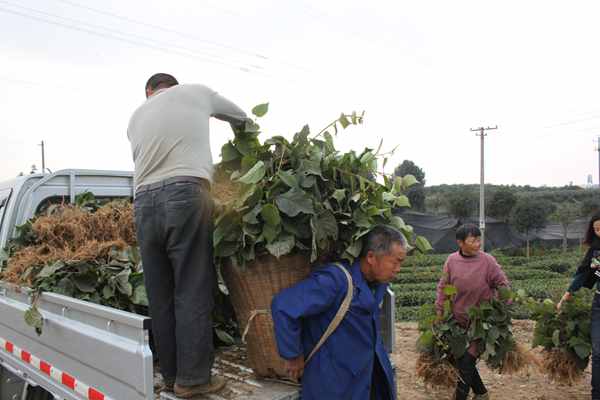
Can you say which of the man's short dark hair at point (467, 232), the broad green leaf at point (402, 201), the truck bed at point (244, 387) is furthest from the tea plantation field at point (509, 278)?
the truck bed at point (244, 387)

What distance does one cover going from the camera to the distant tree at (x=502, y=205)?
32.2 metres

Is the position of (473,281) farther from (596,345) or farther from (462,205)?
(462,205)

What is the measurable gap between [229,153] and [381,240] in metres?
0.83

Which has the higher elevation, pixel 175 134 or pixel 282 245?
pixel 175 134

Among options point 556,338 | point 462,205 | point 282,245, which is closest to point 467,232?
point 556,338

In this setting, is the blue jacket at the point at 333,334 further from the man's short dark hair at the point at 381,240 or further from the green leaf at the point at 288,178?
the green leaf at the point at 288,178

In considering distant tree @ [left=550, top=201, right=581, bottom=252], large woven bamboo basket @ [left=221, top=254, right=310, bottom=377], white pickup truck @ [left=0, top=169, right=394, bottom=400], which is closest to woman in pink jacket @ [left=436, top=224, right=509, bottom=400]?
white pickup truck @ [left=0, top=169, right=394, bottom=400]

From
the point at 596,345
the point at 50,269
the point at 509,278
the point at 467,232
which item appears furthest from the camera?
the point at 509,278

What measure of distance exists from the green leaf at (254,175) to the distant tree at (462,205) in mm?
32208

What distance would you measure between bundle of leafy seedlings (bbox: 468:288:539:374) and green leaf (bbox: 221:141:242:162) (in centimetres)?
295

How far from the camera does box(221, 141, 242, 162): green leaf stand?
248 cm

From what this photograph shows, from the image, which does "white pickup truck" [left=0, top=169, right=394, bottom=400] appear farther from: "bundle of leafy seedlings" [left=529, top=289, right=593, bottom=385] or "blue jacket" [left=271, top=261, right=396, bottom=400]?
"bundle of leafy seedlings" [left=529, top=289, right=593, bottom=385]

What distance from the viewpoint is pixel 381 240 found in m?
2.35

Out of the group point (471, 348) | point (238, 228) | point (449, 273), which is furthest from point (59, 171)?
point (471, 348)
